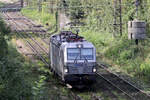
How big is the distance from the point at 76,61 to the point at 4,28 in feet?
15.5

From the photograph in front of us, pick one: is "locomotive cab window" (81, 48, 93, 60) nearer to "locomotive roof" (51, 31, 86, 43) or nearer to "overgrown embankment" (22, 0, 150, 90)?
"locomotive roof" (51, 31, 86, 43)

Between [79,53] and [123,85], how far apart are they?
378 centimetres

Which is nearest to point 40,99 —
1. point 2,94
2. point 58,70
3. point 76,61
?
point 2,94

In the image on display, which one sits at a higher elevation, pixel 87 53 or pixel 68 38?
pixel 68 38

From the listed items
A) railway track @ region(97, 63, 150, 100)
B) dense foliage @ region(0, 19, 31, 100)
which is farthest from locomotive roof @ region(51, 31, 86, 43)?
dense foliage @ region(0, 19, 31, 100)

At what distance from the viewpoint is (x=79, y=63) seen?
18578 mm

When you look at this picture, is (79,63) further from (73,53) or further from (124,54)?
(124,54)

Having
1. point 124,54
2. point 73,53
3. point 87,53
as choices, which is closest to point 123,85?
point 87,53

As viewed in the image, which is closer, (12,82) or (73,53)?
(12,82)

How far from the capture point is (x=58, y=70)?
20453 millimetres

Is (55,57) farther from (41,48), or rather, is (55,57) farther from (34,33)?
(34,33)

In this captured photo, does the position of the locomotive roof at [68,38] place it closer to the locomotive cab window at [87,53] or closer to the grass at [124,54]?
the locomotive cab window at [87,53]

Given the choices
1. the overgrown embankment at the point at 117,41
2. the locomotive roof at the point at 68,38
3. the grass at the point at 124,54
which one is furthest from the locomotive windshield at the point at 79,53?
the overgrown embankment at the point at 117,41

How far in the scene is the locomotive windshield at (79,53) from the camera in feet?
61.7
